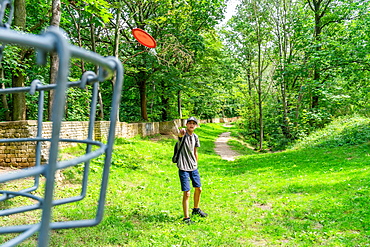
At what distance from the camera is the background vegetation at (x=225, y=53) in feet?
46.0

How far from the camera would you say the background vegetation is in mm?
14016

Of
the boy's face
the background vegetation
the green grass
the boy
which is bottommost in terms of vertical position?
the green grass

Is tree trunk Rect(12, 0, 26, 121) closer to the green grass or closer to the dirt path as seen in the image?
the green grass

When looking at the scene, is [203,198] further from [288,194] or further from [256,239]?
[256,239]

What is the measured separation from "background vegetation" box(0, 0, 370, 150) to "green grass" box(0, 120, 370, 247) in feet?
17.4

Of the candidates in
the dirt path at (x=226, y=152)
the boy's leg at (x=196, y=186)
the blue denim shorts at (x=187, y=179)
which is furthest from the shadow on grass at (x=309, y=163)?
the blue denim shorts at (x=187, y=179)

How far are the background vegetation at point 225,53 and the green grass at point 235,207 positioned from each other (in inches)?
209

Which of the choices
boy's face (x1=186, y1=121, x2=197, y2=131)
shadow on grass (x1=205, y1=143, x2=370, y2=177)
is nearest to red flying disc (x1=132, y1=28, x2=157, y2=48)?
boy's face (x1=186, y1=121, x2=197, y2=131)

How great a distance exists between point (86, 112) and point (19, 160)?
286 inches

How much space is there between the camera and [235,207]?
683cm

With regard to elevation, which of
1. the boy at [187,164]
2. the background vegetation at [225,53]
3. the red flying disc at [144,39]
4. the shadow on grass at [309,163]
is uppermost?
the background vegetation at [225,53]

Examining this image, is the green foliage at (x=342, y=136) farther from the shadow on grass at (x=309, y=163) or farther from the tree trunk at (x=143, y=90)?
the tree trunk at (x=143, y=90)

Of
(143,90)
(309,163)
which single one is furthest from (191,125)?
(143,90)

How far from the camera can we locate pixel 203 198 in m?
7.57
